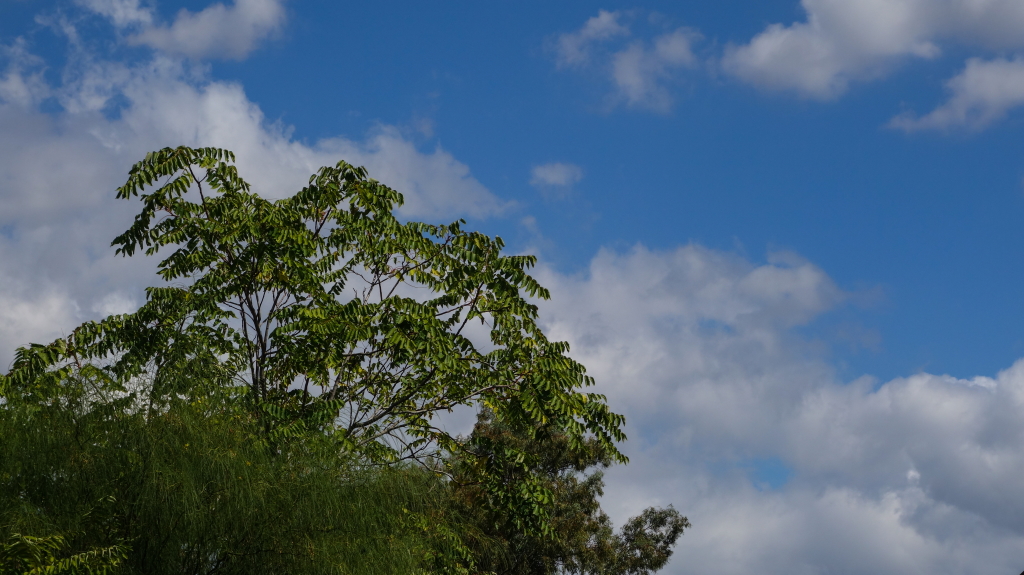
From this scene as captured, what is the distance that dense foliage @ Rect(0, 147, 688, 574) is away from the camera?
34.4 feet

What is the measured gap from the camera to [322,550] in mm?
10570

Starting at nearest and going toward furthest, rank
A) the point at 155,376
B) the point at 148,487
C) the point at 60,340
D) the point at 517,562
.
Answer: the point at 148,487 < the point at 155,376 < the point at 60,340 < the point at 517,562

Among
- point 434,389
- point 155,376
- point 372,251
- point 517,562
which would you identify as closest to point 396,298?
point 372,251

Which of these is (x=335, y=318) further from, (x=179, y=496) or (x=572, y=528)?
(x=572, y=528)

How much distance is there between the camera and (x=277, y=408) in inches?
571

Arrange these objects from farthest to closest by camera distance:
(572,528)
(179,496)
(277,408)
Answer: (572,528)
(277,408)
(179,496)

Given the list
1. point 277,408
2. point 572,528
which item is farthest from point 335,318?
point 572,528

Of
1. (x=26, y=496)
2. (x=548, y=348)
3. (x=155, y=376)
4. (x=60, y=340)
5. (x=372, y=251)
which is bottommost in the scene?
(x=26, y=496)

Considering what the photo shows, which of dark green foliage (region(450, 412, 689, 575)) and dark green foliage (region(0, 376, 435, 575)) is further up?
dark green foliage (region(450, 412, 689, 575))

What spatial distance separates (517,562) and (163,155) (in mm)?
16816

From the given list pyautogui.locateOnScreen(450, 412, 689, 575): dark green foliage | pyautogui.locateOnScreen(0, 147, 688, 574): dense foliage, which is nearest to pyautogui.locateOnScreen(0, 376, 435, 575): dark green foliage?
pyautogui.locateOnScreen(0, 147, 688, 574): dense foliage

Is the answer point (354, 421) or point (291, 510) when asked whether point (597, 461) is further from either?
point (291, 510)

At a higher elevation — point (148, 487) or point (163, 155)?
point (163, 155)

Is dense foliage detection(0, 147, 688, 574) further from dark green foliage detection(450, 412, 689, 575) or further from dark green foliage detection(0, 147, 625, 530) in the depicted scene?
dark green foliage detection(450, 412, 689, 575)
